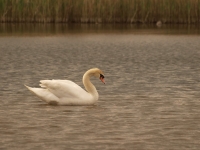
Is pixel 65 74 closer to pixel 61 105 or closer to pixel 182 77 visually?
pixel 182 77

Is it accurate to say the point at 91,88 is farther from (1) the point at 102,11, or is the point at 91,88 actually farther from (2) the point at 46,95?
(1) the point at 102,11

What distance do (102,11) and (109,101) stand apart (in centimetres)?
2338

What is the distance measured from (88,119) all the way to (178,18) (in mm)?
25550

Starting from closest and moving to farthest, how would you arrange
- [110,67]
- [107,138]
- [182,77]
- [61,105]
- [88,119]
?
[107,138] < [88,119] < [61,105] < [182,77] < [110,67]

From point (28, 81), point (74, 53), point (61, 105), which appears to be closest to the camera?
point (61, 105)

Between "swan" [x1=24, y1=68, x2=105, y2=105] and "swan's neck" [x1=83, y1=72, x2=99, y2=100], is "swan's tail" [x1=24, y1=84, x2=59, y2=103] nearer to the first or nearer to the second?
"swan" [x1=24, y1=68, x2=105, y2=105]

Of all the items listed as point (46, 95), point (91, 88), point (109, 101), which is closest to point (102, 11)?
point (109, 101)

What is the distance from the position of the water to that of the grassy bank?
8.18 m

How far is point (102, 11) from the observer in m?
35.5

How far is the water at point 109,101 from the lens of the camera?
29.2ft

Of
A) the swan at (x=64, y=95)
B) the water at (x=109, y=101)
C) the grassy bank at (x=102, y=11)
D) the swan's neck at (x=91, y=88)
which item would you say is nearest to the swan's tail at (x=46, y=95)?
the swan at (x=64, y=95)

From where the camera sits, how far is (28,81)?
15.0 metres

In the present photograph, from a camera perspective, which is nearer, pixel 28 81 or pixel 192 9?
pixel 28 81

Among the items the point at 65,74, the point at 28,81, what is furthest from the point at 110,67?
the point at 28,81
